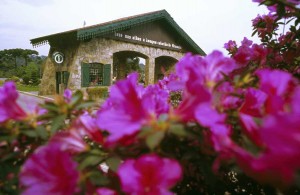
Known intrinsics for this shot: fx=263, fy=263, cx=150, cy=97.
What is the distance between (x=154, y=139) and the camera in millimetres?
549

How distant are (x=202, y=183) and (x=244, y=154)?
0.86 metres

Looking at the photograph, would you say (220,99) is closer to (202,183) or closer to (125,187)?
(125,187)

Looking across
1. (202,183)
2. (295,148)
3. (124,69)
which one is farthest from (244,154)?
(124,69)

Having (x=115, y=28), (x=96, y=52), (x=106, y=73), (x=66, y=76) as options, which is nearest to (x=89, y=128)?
(x=115, y=28)

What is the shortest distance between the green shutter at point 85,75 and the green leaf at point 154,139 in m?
12.2

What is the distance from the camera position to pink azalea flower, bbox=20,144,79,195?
579 mm

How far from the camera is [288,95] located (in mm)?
671

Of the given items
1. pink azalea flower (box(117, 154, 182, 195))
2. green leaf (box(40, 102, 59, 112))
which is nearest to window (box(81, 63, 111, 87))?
green leaf (box(40, 102, 59, 112))

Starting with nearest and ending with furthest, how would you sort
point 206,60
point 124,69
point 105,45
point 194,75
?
point 194,75
point 206,60
point 105,45
point 124,69

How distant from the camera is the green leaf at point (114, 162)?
63cm

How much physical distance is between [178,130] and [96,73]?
12978mm

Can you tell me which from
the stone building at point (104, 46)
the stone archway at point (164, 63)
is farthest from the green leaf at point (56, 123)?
the stone archway at point (164, 63)

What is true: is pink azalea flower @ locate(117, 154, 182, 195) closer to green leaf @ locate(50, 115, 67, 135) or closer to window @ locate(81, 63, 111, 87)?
green leaf @ locate(50, 115, 67, 135)

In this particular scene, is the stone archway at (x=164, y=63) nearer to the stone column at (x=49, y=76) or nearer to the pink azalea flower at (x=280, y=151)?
the stone column at (x=49, y=76)
